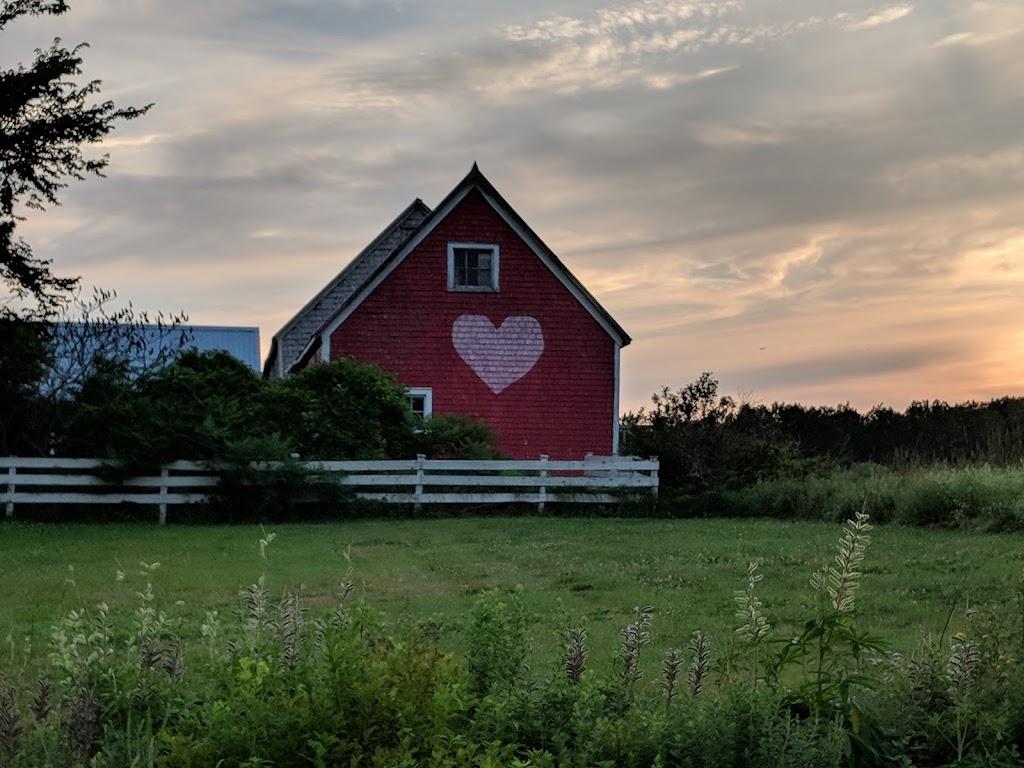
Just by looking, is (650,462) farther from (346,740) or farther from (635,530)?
(346,740)

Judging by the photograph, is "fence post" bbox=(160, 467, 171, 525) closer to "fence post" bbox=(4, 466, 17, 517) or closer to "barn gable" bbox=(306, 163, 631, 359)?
"fence post" bbox=(4, 466, 17, 517)

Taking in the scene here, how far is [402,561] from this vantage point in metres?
12.9

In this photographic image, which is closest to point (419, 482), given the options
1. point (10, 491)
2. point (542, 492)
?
point (542, 492)

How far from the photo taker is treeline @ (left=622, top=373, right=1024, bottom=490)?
2264 cm

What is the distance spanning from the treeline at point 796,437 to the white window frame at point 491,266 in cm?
475

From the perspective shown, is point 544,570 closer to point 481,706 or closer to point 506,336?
point 481,706

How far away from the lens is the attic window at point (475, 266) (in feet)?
85.8

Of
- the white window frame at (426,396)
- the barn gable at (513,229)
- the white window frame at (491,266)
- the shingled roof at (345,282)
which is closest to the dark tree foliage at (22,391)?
the barn gable at (513,229)

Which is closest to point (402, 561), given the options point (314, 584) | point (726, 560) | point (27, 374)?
point (314, 584)

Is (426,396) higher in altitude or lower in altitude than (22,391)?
higher

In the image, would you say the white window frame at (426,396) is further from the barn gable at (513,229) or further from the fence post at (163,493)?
the fence post at (163,493)

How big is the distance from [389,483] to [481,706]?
16.9 m

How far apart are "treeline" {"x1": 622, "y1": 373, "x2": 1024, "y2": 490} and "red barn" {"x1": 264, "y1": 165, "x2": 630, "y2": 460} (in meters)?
1.72

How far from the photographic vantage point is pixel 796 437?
30.9 meters
